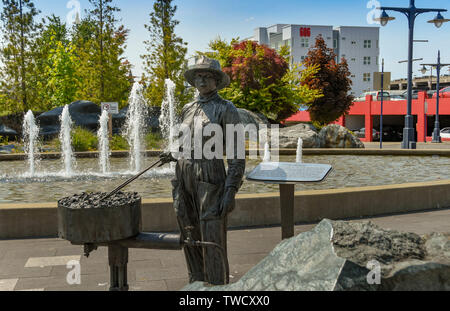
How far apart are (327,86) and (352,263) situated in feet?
112

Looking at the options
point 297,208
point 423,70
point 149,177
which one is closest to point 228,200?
point 297,208

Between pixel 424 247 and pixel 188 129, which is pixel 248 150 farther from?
pixel 424 247

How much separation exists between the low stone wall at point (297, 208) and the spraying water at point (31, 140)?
21.5ft

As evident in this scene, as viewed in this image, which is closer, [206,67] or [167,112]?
[206,67]

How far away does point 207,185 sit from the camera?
385cm

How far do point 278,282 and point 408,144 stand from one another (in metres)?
21.4

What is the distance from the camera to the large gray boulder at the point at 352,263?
203 cm

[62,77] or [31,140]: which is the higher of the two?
[62,77]

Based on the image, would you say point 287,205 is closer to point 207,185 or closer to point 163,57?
point 207,185

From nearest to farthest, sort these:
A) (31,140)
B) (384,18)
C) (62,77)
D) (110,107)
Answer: (31,140)
(384,18)
(110,107)
(62,77)

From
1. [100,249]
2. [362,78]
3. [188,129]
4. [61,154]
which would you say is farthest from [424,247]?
[362,78]

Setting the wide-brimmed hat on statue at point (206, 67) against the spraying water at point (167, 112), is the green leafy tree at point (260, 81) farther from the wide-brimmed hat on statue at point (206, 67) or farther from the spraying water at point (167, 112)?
the wide-brimmed hat on statue at point (206, 67)

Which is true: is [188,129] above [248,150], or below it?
above

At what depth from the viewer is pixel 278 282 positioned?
2180 millimetres
